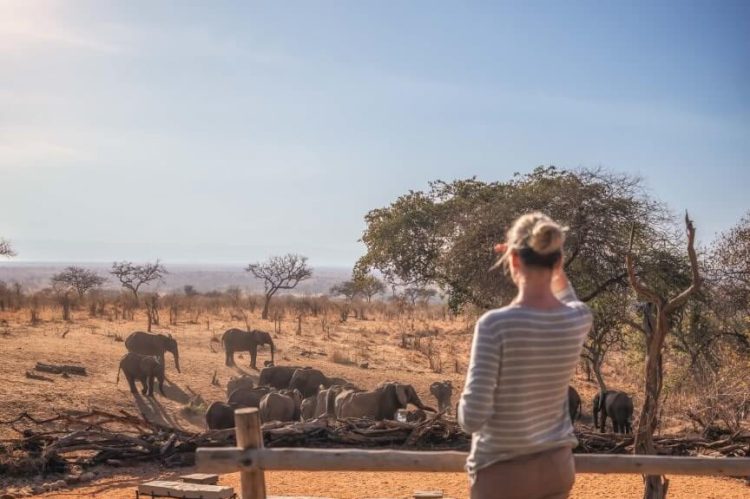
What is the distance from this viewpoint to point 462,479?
33.9 feet

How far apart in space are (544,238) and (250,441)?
270cm

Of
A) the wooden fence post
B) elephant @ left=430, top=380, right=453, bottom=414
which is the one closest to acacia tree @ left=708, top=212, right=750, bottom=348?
elephant @ left=430, top=380, right=453, bottom=414

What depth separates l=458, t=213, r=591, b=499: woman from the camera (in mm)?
3252

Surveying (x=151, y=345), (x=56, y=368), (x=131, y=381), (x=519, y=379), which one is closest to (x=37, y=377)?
(x=56, y=368)

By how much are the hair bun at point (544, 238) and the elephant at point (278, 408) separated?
11.3 m

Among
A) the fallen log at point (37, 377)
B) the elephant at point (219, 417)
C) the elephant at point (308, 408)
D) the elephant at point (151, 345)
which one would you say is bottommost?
the elephant at point (308, 408)

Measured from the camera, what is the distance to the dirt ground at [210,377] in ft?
32.8

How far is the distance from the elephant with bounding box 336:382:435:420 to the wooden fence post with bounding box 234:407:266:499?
29.7 ft

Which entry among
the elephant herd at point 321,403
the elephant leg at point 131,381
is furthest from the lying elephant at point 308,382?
the elephant leg at point 131,381

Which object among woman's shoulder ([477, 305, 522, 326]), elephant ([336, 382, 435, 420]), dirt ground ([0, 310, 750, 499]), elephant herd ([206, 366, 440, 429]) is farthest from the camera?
elephant ([336, 382, 435, 420])

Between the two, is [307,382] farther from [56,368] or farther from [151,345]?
[56,368]

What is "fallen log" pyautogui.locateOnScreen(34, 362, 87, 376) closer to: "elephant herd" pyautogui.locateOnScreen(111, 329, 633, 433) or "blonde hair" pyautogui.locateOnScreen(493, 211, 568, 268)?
"elephant herd" pyautogui.locateOnScreen(111, 329, 633, 433)

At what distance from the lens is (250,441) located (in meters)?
5.15

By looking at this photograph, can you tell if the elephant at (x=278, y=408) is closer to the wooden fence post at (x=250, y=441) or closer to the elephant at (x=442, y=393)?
the elephant at (x=442, y=393)
